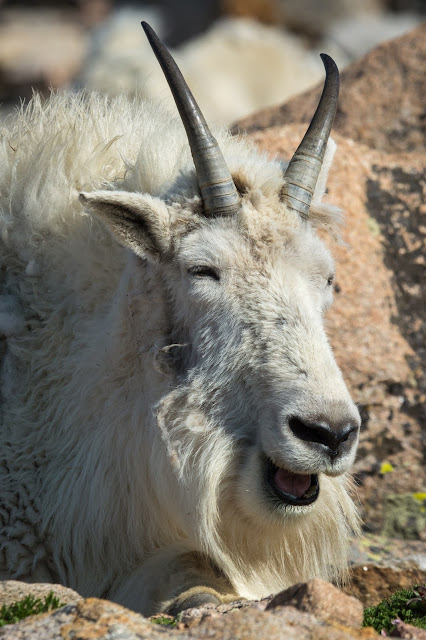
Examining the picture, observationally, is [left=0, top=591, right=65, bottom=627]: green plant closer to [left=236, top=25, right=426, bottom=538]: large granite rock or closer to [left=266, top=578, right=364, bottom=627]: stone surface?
[left=266, top=578, right=364, bottom=627]: stone surface

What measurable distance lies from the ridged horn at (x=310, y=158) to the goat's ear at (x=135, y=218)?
577 millimetres

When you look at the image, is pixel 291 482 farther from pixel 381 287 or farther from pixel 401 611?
pixel 381 287

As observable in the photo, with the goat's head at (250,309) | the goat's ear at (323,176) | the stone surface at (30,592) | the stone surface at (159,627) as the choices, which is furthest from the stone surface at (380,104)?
the stone surface at (159,627)

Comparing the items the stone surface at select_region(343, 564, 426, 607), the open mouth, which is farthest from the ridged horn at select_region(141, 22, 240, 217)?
the stone surface at select_region(343, 564, 426, 607)

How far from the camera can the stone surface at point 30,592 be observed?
10.8ft

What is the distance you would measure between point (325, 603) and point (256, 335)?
4.31 ft

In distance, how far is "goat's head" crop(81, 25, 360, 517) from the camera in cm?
367

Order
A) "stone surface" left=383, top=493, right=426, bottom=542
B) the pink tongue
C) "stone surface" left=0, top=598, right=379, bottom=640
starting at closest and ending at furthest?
"stone surface" left=0, top=598, right=379, bottom=640
the pink tongue
"stone surface" left=383, top=493, right=426, bottom=542

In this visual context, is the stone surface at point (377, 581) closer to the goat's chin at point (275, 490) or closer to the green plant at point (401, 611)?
the green plant at point (401, 611)

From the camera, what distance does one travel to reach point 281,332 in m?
3.87

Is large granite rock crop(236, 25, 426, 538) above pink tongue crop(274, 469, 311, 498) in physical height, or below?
above

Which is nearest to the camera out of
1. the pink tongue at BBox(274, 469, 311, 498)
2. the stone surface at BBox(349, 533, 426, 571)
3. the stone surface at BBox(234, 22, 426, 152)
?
the pink tongue at BBox(274, 469, 311, 498)

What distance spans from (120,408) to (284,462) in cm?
102

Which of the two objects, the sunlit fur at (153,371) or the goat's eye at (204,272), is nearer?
the sunlit fur at (153,371)
